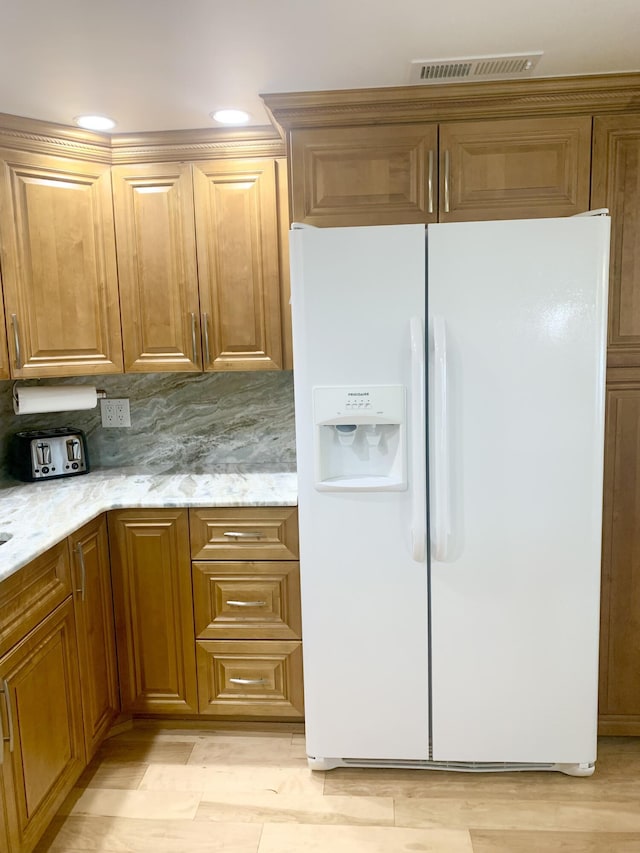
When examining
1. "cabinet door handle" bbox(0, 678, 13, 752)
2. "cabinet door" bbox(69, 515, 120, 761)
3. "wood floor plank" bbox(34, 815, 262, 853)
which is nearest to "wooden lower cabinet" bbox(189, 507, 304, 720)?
"cabinet door" bbox(69, 515, 120, 761)

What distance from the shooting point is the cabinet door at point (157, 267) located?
2404mm

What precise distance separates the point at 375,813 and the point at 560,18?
7.62 ft

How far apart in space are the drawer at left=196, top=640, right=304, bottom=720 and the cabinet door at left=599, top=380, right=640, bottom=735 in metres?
A: 1.08

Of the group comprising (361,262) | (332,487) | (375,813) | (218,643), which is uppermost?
(361,262)

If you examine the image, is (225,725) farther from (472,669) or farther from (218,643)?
(472,669)

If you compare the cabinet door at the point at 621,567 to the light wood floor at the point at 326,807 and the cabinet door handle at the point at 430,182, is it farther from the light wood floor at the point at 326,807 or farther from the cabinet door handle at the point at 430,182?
the cabinet door handle at the point at 430,182

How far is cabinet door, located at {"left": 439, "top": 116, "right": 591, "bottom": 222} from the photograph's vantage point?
200 cm

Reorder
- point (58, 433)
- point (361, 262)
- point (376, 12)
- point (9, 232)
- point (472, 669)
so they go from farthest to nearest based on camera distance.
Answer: point (58, 433) → point (9, 232) → point (472, 669) → point (361, 262) → point (376, 12)

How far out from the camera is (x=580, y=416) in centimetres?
189

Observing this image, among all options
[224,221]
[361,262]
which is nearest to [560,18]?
[361,262]

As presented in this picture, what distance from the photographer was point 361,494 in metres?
1.96

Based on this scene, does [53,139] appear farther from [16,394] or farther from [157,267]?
[16,394]

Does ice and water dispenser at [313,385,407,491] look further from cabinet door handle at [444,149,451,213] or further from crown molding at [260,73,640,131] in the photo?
crown molding at [260,73,640,131]

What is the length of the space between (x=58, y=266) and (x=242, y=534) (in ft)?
3.98
